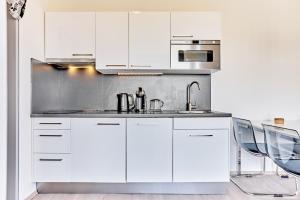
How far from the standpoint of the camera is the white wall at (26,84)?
110 inches

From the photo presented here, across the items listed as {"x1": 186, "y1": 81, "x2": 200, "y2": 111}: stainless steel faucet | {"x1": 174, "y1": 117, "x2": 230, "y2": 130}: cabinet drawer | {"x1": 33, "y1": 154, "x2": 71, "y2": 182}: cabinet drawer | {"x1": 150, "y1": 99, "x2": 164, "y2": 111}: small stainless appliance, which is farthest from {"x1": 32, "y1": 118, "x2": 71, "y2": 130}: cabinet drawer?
{"x1": 186, "y1": 81, "x2": 200, "y2": 111}: stainless steel faucet

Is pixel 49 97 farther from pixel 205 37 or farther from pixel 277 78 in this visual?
pixel 277 78

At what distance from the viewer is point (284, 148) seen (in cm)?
250

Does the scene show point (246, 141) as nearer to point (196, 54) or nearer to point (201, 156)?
point (201, 156)

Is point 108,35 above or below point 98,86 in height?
above

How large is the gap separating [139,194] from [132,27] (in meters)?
1.84

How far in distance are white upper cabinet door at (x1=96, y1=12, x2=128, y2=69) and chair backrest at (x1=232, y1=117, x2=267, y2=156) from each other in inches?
57.2

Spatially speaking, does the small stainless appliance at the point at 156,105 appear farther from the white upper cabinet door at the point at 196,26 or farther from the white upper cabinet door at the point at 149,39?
the white upper cabinet door at the point at 196,26

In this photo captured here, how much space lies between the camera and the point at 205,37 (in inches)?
133

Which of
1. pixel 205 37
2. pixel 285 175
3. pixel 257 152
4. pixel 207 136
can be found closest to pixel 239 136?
pixel 257 152

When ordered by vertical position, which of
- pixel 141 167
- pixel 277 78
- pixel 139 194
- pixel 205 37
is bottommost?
pixel 139 194

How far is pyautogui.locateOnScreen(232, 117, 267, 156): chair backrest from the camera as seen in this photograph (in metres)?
3.24

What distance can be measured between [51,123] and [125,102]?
1042mm

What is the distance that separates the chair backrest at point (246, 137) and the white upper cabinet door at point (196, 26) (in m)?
1.00
